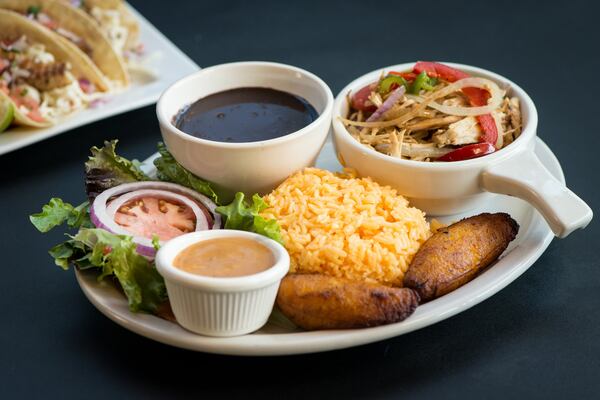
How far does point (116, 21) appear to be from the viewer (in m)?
6.23

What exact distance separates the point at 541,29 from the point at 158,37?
306 cm

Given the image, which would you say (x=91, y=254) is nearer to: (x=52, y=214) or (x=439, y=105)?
(x=52, y=214)

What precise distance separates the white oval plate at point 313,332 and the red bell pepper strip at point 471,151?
457 millimetres

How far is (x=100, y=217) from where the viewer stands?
370 cm

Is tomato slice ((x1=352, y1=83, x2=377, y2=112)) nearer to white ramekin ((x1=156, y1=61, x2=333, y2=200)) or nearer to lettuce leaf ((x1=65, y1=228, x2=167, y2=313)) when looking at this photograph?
white ramekin ((x1=156, y1=61, x2=333, y2=200))

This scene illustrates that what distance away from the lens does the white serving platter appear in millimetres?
5125

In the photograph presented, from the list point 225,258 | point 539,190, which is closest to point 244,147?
point 225,258

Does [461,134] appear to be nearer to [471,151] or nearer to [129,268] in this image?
[471,151]

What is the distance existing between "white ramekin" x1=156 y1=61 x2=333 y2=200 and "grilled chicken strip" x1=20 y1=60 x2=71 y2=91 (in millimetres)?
1523

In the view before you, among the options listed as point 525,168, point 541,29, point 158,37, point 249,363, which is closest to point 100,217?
point 249,363

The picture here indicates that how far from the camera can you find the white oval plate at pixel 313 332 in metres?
3.21

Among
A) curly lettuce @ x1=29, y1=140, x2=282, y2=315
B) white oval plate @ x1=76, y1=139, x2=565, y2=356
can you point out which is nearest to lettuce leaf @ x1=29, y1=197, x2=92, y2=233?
curly lettuce @ x1=29, y1=140, x2=282, y2=315

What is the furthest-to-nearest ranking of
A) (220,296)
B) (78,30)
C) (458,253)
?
(78,30), (458,253), (220,296)

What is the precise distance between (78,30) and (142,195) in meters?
2.55
